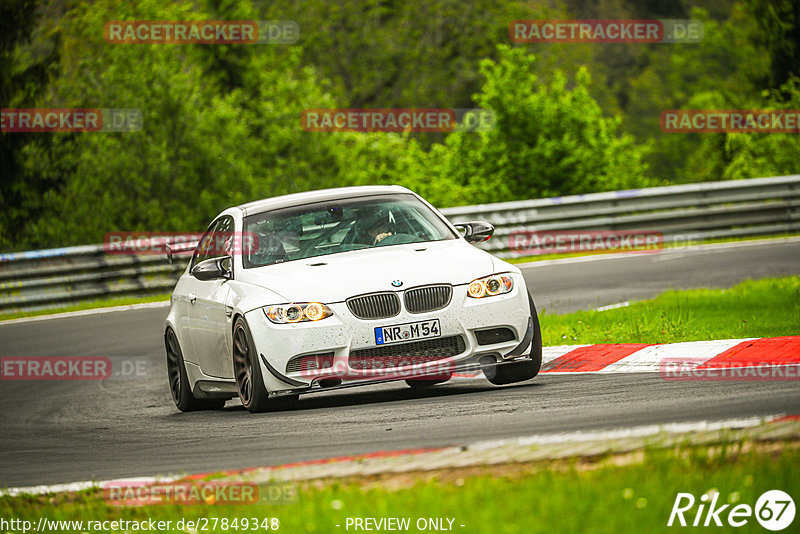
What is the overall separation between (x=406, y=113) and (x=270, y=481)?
52.8m

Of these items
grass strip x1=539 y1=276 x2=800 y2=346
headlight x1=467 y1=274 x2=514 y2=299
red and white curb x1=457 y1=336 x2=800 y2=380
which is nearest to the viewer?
headlight x1=467 y1=274 x2=514 y2=299

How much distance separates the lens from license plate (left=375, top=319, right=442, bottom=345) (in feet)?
28.9

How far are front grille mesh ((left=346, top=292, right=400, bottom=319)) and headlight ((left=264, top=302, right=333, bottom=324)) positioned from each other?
170mm

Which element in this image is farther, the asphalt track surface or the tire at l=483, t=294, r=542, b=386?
the tire at l=483, t=294, r=542, b=386

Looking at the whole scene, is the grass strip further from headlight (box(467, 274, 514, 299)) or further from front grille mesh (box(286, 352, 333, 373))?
front grille mesh (box(286, 352, 333, 373))

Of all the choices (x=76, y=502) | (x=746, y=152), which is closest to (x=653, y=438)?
(x=76, y=502)

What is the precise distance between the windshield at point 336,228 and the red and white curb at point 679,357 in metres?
1.47

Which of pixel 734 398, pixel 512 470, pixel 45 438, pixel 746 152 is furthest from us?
pixel 746 152

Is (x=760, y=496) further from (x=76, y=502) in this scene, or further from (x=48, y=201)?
(x=48, y=201)

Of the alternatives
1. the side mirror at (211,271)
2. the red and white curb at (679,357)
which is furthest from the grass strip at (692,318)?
the side mirror at (211,271)

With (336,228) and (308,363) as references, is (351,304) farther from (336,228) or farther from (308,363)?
(336,228)

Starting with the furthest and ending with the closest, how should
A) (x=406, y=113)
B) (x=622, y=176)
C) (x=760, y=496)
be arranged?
1. (x=406, y=113)
2. (x=622, y=176)
3. (x=760, y=496)

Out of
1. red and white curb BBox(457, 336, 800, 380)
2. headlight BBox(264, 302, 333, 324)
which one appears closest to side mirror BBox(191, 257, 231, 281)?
headlight BBox(264, 302, 333, 324)

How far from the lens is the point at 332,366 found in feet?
29.0
